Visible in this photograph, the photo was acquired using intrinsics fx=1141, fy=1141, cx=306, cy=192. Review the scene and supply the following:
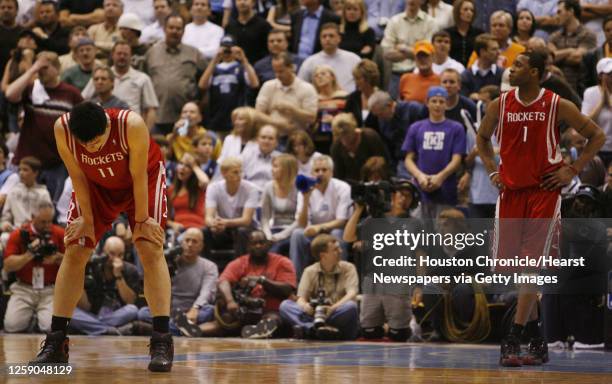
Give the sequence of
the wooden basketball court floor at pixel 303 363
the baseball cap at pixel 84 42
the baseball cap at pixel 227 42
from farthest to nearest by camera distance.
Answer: the baseball cap at pixel 84 42, the baseball cap at pixel 227 42, the wooden basketball court floor at pixel 303 363

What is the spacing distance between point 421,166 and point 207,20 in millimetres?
5116

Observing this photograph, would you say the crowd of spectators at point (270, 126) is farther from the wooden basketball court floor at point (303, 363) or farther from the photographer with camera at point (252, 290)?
the wooden basketball court floor at point (303, 363)

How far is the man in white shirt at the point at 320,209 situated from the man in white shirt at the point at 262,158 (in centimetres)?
99

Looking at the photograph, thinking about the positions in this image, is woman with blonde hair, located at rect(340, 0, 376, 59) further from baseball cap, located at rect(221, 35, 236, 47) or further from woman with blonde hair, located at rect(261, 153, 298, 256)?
woman with blonde hair, located at rect(261, 153, 298, 256)

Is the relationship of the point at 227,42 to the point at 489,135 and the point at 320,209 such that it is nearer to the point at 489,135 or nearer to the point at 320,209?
the point at 320,209

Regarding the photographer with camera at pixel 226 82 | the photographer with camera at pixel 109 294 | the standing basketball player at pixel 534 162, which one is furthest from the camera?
the photographer with camera at pixel 226 82

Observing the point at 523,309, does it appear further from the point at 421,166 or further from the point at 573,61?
the point at 573,61

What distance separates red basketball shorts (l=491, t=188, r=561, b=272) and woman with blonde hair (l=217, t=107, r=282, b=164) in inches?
228

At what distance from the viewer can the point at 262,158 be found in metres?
13.6

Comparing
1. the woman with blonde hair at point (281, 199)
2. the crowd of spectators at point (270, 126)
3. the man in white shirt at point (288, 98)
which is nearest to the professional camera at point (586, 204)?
the crowd of spectators at point (270, 126)

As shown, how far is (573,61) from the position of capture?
13.7 m

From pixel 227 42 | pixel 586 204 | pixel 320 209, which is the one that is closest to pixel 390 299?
pixel 320 209

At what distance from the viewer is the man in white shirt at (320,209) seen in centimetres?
1230

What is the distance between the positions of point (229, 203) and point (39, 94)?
3.10 meters
